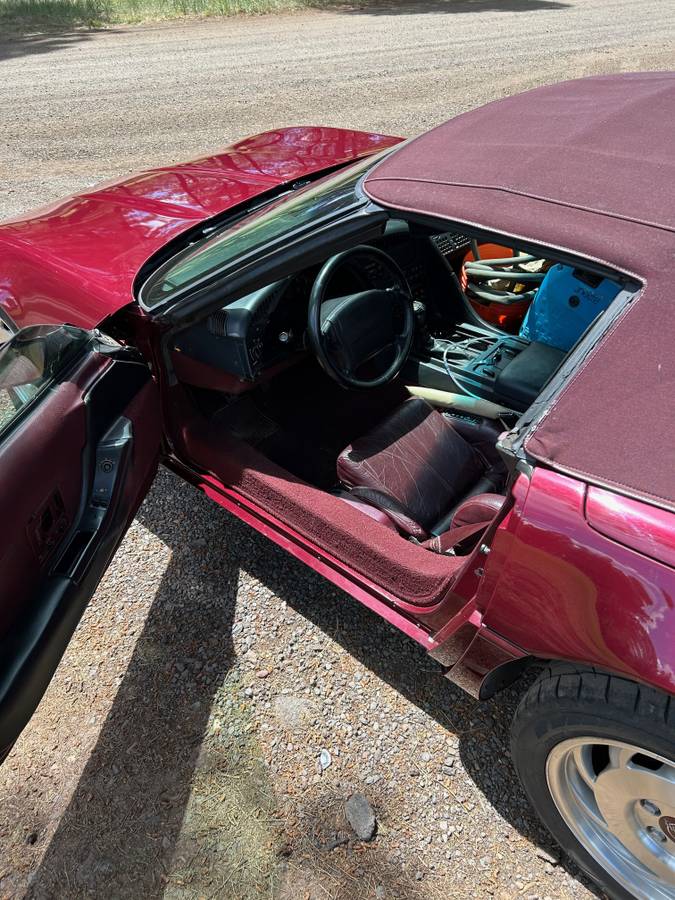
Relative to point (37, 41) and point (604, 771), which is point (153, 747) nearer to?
point (604, 771)

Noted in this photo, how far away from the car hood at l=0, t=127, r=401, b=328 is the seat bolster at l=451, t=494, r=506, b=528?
4.29 feet

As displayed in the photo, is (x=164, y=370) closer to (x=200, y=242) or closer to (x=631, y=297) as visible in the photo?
(x=200, y=242)

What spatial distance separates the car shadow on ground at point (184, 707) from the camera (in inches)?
74.1

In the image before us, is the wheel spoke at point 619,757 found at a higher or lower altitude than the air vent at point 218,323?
lower

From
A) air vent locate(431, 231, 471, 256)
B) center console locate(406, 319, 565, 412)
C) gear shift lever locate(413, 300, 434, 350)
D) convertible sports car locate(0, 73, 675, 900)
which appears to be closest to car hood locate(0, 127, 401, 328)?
convertible sports car locate(0, 73, 675, 900)

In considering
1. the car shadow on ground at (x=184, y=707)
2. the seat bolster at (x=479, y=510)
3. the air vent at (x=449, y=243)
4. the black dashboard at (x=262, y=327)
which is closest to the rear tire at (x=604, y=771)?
the car shadow on ground at (x=184, y=707)

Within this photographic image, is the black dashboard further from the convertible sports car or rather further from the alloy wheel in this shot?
the alloy wheel

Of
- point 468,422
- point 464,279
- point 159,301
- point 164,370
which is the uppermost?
point 159,301

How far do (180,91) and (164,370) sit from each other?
8395 mm

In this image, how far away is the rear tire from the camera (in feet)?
4.47

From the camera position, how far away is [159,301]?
2.06 metres

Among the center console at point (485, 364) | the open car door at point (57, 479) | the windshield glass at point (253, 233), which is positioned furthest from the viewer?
the center console at point (485, 364)

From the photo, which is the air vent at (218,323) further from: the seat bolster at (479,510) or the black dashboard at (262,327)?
the seat bolster at (479,510)

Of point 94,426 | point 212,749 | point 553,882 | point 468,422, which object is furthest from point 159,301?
point 553,882
